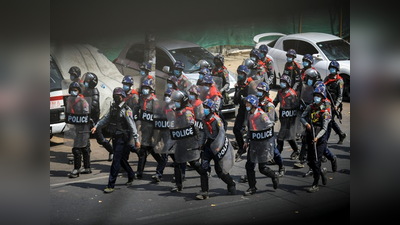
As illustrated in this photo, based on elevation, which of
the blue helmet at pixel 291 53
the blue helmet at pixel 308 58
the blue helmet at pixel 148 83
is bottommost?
the blue helmet at pixel 148 83

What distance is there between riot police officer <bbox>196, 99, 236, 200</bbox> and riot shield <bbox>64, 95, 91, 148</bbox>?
1953mm

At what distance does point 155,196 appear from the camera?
366 inches

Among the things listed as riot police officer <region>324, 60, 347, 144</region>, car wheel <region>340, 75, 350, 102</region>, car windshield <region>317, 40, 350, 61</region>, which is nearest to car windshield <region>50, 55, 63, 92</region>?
car windshield <region>317, 40, 350, 61</region>

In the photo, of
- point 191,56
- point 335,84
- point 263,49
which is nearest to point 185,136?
point 191,56

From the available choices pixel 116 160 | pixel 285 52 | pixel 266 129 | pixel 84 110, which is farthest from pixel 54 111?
pixel 285 52

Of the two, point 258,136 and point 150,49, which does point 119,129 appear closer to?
point 150,49

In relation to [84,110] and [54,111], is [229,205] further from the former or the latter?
[54,111]

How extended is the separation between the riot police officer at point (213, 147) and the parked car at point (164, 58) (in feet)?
3.58

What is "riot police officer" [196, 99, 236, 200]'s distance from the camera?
8.93 metres

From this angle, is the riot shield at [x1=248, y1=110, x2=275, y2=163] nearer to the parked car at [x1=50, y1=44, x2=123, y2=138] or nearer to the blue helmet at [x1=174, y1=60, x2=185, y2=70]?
the blue helmet at [x1=174, y1=60, x2=185, y2=70]

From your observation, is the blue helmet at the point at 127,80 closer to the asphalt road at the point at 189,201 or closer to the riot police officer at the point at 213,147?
the riot police officer at the point at 213,147

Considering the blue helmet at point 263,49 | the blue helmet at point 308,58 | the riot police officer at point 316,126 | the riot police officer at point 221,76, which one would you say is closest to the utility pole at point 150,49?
the riot police officer at point 221,76

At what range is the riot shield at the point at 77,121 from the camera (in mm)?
9359

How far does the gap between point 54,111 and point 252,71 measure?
360cm
